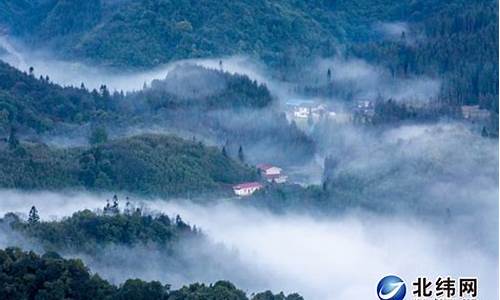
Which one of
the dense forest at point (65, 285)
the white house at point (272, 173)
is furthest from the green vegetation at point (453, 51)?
the dense forest at point (65, 285)

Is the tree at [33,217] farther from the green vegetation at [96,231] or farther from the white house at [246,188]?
the white house at [246,188]

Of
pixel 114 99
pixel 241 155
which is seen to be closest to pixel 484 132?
pixel 241 155

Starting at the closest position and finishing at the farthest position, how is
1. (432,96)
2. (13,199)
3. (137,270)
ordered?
(137,270), (13,199), (432,96)

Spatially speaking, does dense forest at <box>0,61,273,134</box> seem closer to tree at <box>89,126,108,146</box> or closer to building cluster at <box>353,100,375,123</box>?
tree at <box>89,126,108,146</box>

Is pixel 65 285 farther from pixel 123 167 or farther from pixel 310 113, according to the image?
pixel 310 113

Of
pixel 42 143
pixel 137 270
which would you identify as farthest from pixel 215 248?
pixel 42 143

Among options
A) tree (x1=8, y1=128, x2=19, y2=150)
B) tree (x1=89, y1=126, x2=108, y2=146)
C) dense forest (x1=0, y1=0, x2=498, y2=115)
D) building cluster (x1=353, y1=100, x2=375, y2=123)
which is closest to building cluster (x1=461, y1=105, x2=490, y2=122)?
Answer: building cluster (x1=353, y1=100, x2=375, y2=123)

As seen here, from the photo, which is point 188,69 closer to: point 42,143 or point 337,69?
point 337,69
